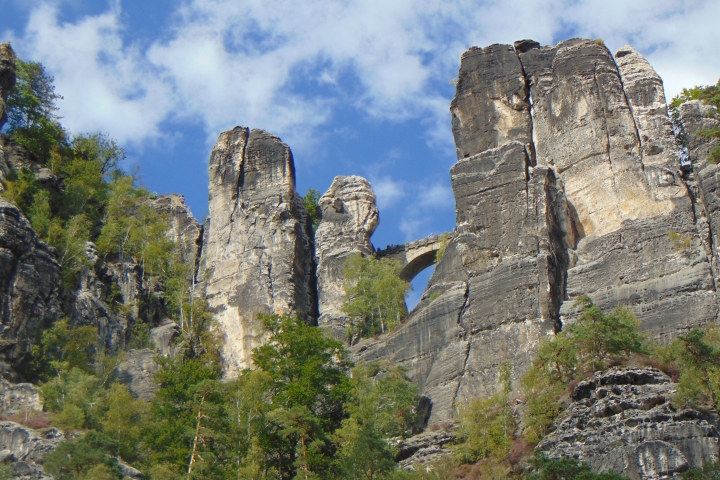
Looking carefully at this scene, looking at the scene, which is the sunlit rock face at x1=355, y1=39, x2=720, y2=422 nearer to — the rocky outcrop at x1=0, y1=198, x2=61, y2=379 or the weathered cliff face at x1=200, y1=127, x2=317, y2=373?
the weathered cliff face at x1=200, y1=127, x2=317, y2=373

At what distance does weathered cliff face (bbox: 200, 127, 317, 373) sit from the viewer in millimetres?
59750

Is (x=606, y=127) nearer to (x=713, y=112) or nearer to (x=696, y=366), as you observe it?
(x=713, y=112)

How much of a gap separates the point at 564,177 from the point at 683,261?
29.9 feet

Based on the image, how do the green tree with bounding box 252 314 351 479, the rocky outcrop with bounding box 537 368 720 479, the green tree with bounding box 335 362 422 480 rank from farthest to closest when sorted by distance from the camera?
the green tree with bounding box 252 314 351 479
the green tree with bounding box 335 362 422 480
the rocky outcrop with bounding box 537 368 720 479

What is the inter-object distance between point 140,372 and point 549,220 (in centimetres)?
1863

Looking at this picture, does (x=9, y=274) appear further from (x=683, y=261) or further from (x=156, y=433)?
(x=683, y=261)

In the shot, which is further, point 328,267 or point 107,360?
point 328,267

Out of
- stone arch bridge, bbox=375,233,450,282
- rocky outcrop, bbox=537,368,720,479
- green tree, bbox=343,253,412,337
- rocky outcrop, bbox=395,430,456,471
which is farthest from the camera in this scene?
stone arch bridge, bbox=375,233,450,282

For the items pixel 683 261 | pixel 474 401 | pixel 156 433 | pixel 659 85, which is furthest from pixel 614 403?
pixel 659 85

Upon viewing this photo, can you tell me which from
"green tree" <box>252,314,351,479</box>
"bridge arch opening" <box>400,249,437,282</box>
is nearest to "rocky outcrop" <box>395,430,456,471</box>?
"green tree" <box>252,314,351,479</box>

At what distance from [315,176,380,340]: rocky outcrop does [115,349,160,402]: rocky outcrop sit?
27.8 ft

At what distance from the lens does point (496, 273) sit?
51.1 metres

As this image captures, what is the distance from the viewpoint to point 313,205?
228 ft

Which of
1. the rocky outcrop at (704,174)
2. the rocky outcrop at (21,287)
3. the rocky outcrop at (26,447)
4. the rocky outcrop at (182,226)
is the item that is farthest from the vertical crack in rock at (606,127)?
the rocky outcrop at (26,447)
